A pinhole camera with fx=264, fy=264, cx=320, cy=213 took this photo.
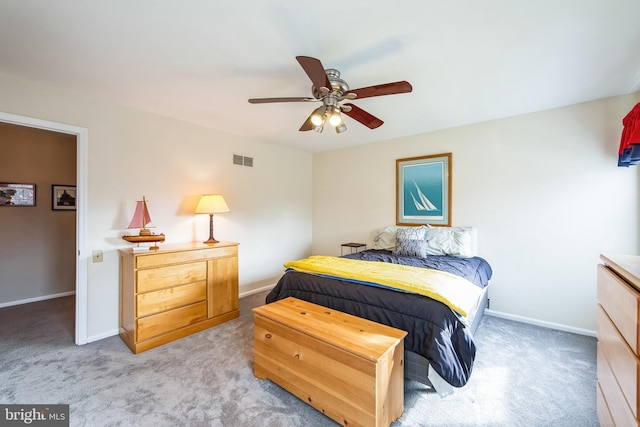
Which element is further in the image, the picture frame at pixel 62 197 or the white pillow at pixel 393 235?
the picture frame at pixel 62 197

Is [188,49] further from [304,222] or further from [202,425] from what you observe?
[304,222]

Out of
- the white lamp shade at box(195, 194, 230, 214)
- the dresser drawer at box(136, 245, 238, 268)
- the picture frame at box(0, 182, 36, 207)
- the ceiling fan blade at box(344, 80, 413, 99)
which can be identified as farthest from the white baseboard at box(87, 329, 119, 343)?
the ceiling fan blade at box(344, 80, 413, 99)

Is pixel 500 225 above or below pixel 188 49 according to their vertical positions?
below

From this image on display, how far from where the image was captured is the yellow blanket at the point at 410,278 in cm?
185

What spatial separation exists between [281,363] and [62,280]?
4.23 meters

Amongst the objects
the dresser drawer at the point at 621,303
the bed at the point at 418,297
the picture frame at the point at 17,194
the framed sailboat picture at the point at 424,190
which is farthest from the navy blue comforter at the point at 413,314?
the picture frame at the point at 17,194

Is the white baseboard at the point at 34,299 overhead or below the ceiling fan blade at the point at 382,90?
below

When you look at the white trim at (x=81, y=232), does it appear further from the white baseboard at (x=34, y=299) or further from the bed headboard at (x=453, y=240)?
the bed headboard at (x=453, y=240)

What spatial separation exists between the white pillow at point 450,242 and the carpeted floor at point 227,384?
3.05 feet

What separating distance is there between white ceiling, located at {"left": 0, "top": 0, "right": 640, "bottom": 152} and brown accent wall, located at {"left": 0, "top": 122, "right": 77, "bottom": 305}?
2116 millimetres

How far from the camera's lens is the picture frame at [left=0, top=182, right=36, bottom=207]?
11.7ft

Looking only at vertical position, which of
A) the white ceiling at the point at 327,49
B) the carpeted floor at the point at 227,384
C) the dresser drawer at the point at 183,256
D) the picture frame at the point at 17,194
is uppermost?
the white ceiling at the point at 327,49

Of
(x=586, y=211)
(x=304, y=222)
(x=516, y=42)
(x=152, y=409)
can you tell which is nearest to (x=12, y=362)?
(x=152, y=409)

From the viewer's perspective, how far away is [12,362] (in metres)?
2.22
